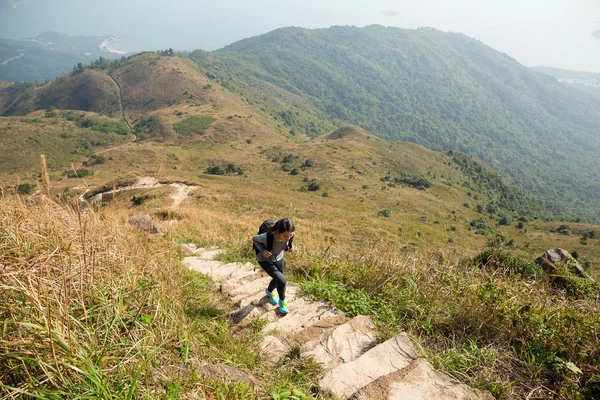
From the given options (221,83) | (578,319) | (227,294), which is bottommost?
(227,294)

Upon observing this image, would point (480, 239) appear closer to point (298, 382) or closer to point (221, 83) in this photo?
point (298, 382)

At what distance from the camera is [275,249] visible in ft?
14.8

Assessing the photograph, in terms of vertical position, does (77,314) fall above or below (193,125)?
above

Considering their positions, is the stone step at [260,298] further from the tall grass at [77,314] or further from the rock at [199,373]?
the rock at [199,373]

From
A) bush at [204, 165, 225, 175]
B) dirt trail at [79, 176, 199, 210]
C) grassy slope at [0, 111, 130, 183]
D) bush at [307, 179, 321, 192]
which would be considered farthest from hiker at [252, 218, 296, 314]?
grassy slope at [0, 111, 130, 183]

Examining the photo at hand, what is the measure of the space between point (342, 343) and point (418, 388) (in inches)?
36.2

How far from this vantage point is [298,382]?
2.90 m

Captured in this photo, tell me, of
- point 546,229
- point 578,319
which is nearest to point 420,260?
point 578,319

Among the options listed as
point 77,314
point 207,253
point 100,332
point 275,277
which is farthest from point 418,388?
point 207,253

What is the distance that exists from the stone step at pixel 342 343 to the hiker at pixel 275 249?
35.5 inches

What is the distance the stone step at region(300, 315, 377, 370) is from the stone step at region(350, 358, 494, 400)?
53cm

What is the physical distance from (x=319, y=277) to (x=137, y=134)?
9899 cm

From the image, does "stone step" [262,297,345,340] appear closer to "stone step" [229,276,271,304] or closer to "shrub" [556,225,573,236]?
"stone step" [229,276,271,304]

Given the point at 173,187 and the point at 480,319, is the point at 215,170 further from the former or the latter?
the point at 480,319
